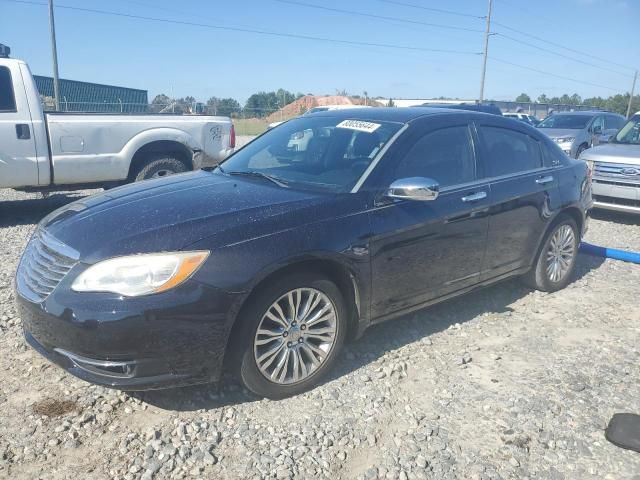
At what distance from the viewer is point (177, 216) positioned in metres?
3.13

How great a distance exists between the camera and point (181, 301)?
2793 millimetres

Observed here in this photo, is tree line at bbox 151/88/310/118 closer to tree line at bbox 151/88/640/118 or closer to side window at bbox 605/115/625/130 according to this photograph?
tree line at bbox 151/88/640/118

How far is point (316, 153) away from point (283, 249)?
3.97 ft

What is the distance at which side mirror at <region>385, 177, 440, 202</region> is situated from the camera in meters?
3.48

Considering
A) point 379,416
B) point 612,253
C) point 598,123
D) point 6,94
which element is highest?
point 6,94

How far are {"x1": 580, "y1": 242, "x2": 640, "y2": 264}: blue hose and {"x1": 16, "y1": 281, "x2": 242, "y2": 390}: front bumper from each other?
205 inches

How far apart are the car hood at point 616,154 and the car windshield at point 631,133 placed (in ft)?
0.65

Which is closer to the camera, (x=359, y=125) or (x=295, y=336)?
(x=295, y=336)

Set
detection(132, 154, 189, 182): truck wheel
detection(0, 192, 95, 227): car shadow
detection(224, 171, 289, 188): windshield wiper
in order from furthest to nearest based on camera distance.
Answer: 1. detection(132, 154, 189, 182): truck wheel
2. detection(0, 192, 95, 227): car shadow
3. detection(224, 171, 289, 188): windshield wiper

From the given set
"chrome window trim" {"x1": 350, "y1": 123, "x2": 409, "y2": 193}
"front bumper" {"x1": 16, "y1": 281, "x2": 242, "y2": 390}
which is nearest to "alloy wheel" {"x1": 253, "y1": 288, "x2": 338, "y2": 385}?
"front bumper" {"x1": 16, "y1": 281, "x2": 242, "y2": 390}

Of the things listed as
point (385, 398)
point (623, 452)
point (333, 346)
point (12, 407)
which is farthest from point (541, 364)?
point (12, 407)

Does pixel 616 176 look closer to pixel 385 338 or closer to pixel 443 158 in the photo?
pixel 443 158

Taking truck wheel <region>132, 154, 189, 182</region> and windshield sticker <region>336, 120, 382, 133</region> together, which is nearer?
windshield sticker <region>336, 120, 382, 133</region>

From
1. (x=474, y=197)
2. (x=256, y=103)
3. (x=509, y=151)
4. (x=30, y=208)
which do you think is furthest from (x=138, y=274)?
(x=256, y=103)
